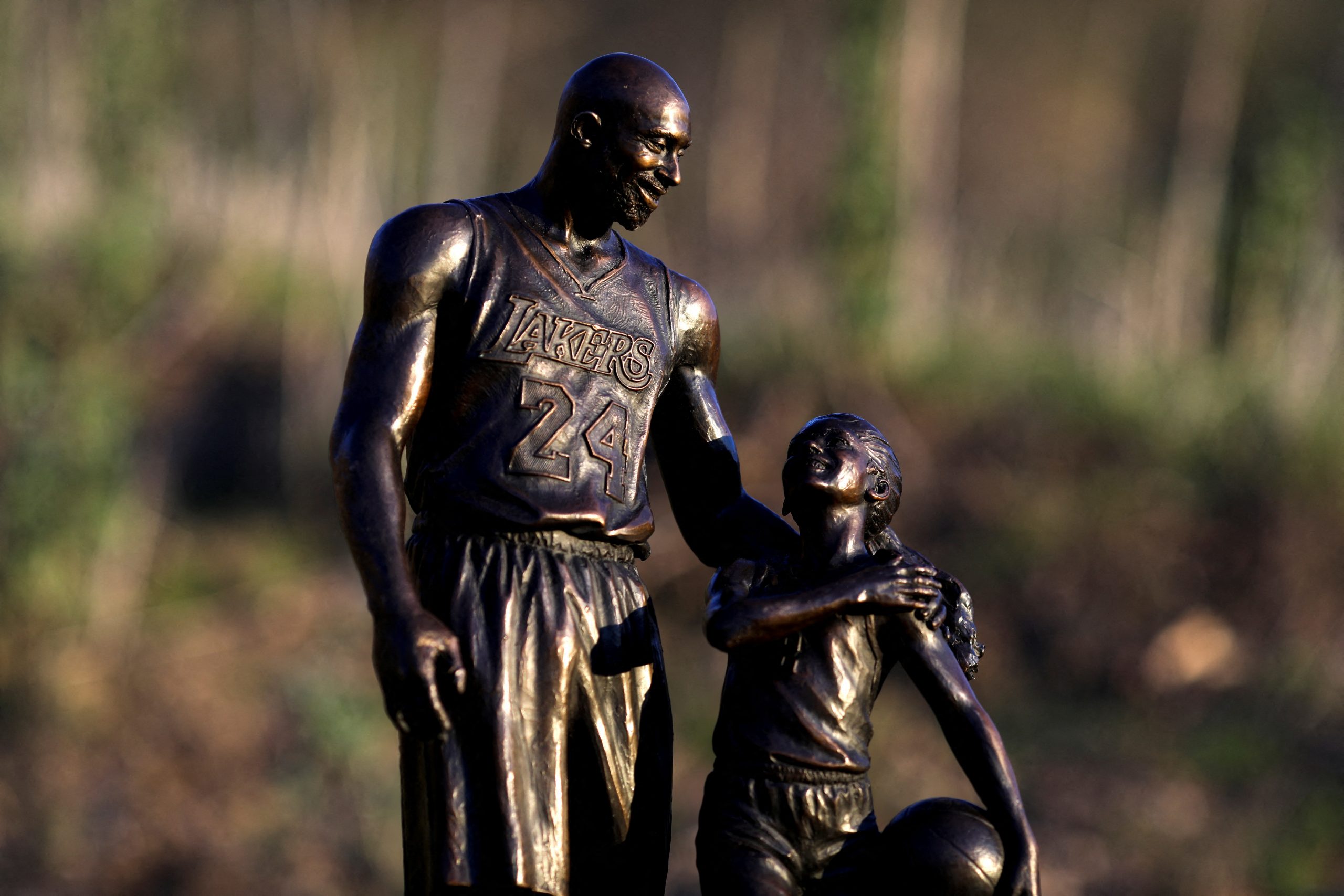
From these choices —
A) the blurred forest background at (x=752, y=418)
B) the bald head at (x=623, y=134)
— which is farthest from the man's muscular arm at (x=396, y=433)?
the blurred forest background at (x=752, y=418)

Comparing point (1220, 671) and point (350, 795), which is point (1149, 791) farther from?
point (350, 795)

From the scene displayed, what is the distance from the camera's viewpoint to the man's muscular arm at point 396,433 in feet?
10.2

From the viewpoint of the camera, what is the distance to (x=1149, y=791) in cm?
952

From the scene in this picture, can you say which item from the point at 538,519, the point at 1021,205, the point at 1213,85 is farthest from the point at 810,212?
the point at 538,519

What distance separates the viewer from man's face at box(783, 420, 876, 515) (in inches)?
131

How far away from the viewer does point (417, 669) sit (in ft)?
10.0

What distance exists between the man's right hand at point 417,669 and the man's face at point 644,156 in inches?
39.6

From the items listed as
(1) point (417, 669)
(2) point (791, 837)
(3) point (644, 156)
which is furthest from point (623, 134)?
(2) point (791, 837)

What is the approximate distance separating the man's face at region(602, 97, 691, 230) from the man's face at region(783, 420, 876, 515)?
0.60 metres

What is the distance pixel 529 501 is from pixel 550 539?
11 centimetres

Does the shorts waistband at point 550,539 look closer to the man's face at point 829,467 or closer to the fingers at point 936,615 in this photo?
the man's face at point 829,467

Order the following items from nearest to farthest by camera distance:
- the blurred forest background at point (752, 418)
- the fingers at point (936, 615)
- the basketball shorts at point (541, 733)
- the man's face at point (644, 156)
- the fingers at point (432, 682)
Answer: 1. the fingers at point (432, 682)
2. the basketball shorts at point (541, 733)
3. the fingers at point (936, 615)
4. the man's face at point (644, 156)
5. the blurred forest background at point (752, 418)

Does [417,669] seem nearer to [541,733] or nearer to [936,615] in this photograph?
[541,733]

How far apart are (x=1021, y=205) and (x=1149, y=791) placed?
8426mm
